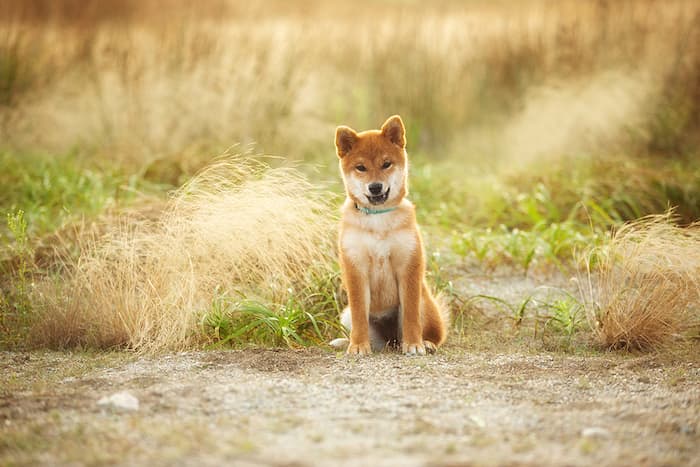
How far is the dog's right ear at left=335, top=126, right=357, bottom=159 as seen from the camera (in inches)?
175

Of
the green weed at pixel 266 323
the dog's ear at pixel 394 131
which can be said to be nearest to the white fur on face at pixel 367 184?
the dog's ear at pixel 394 131

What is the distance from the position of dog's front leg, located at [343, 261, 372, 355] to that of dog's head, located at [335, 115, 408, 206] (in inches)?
15.0

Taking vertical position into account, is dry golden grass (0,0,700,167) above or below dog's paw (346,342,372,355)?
above

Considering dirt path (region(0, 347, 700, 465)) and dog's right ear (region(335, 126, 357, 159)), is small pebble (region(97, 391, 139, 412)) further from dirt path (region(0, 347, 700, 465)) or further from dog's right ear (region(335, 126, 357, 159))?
dog's right ear (region(335, 126, 357, 159))

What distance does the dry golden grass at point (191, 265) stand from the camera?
468 centimetres

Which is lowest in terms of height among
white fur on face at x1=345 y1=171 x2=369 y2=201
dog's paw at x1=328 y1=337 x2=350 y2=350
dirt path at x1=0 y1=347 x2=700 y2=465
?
dog's paw at x1=328 y1=337 x2=350 y2=350

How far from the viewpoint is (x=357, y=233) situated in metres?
4.33

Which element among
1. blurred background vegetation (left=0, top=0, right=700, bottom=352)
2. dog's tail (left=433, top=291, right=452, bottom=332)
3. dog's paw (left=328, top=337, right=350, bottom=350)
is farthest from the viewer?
blurred background vegetation (left=0, top=0, right=700, bottom=352)

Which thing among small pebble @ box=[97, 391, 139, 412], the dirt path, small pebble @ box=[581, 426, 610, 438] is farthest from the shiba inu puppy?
small pebble @ box=[581, 426, 610, 438]

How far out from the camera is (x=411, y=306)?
4328 mm

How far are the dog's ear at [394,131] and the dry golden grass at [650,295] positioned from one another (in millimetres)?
1284

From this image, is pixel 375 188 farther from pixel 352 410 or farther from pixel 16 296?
pixel 16 296

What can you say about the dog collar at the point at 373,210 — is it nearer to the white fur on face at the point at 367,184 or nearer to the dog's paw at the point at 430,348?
the white fur on face at the point at 367,184

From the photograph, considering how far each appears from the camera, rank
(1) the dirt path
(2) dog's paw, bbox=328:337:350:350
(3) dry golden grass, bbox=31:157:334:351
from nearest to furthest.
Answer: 1. (1) the dirt path
2. (2) dog's paw, bbox=328:337:350:350
3. (3) dry golden grass, bbox=31:157:334:351
